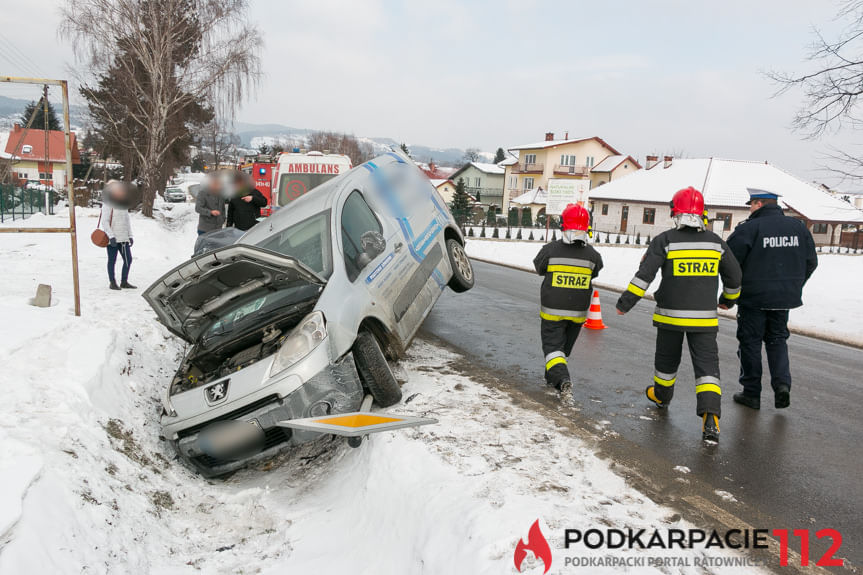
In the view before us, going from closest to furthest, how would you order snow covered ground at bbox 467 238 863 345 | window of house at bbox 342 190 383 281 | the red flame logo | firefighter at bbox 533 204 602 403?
the red flame logo
window of house at bbox 342 190 383 281
firefighter at bbox 533 204 602 403
snow covered ground at bbox 467 238 863 345

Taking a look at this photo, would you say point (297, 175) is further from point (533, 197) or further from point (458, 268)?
point (533, 197)

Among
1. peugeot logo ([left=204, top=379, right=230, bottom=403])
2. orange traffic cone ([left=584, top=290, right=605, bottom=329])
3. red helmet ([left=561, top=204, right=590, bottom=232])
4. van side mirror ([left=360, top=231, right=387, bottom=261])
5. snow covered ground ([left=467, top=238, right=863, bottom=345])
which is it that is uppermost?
red helmet ([left=561, top=204, right=590, bottom=232])

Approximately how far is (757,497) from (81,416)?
4.66 metres

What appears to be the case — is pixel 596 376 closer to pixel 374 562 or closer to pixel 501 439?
pixel 501 439

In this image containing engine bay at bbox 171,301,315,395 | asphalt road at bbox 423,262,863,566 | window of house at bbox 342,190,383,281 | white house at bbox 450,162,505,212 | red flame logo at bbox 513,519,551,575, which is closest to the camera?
red flame logo at bbox 513,519,551,575

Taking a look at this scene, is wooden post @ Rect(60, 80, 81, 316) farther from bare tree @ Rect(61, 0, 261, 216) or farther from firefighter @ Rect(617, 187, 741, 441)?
bare tree @ Rect(61, 0, 261, 216)

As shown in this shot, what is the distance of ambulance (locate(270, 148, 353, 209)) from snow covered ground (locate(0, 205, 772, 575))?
27.6 feet

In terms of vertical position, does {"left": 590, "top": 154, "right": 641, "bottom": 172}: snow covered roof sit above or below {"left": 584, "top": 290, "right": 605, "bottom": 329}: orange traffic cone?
above

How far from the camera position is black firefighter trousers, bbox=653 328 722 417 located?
4484 millimetres

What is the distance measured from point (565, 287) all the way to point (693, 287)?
1.09 meters

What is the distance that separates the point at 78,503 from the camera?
3.16m

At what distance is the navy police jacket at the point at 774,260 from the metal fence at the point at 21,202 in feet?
58.1

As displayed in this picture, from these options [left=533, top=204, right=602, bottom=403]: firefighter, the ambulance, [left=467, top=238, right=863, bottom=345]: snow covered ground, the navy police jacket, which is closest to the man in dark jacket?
the ambulance

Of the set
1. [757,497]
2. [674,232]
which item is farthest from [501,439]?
[674,232]
